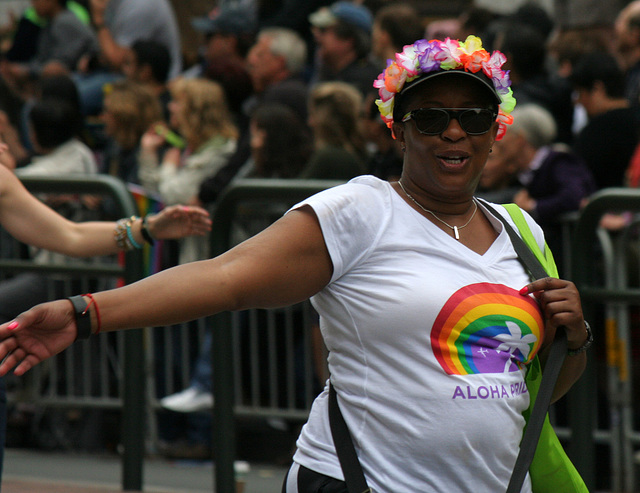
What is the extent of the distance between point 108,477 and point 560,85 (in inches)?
160

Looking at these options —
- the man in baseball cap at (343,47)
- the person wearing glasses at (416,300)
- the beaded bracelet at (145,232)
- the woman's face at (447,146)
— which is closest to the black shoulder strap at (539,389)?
the person wearing glasses at (416,300)

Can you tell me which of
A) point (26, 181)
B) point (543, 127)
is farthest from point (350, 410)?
point (543, 127)

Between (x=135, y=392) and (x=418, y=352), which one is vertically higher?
(x=418, y=352)

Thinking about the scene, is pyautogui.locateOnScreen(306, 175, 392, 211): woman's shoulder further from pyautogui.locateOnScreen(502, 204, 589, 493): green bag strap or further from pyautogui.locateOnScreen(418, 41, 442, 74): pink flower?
pyautogui.locateOnScreen(502, 204, 589, 493): green bag strap

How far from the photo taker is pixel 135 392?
5.43 meters

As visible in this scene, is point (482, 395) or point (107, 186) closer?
point (482, 395)

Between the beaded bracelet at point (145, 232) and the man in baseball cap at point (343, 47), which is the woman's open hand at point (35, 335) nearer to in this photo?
the beaded bracelet at point (145, 232)

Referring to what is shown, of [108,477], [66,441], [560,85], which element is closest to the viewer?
[108,477]

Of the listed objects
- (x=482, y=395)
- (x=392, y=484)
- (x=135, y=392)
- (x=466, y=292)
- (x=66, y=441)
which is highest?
(x=466, y=292)

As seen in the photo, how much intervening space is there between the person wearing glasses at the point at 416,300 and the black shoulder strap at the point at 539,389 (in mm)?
31

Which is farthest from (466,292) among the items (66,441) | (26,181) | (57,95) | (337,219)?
(57,95)

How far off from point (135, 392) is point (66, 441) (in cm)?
154

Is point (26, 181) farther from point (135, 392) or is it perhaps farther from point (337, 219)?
point (337, 219)

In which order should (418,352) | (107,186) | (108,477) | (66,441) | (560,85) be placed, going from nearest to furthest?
(418,352) → (107,186) → (108,477) → (66,441) → (560,85)
